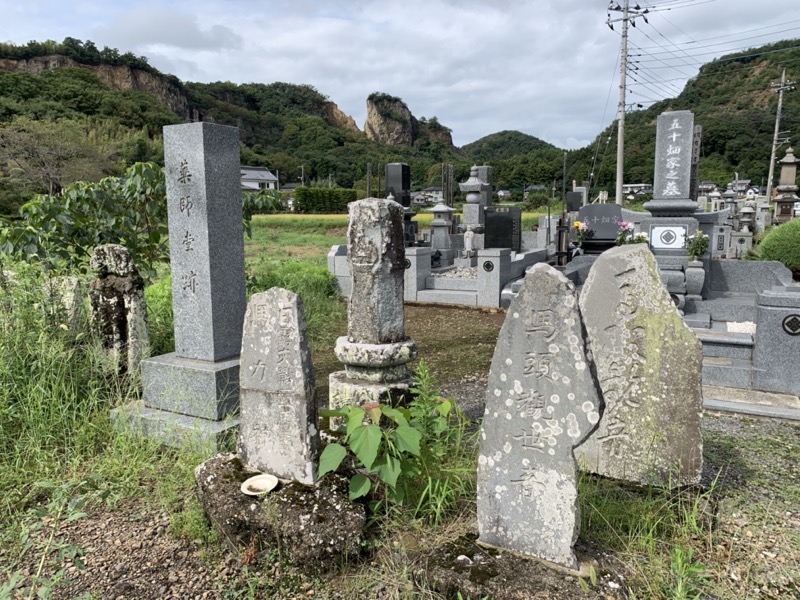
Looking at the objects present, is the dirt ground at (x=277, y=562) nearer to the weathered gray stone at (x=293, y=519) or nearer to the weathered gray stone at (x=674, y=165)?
the weathered gray stone at (x=293, y=519)

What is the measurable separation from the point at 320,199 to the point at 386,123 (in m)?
76.4

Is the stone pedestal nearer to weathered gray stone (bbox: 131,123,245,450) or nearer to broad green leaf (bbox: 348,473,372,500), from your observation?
broad green leaf (bbox: 348,473,372,500)

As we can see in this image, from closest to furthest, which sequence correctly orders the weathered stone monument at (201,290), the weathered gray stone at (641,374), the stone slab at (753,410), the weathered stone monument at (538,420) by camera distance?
the weathered stone monument at (538,420) < the weathered gray stone at (641,374) < the weathered stone monument at (201,290) < the stone slab at (753,410)

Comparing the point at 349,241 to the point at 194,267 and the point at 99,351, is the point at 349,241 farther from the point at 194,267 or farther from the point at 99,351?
the point at 99,351

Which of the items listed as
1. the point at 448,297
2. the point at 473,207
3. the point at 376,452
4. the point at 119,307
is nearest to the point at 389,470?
the point at 376,452

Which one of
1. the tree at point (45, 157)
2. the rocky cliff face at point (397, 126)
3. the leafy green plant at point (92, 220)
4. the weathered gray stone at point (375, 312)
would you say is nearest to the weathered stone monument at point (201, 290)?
the weathered gray stone at point (375, 312)

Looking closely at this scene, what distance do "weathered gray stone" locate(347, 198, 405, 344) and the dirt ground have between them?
1.46m

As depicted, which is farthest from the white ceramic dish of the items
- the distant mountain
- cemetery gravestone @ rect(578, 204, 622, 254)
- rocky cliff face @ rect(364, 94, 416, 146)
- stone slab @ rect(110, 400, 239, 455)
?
rocky cliff face @ rect(364, 94, 416, 146)

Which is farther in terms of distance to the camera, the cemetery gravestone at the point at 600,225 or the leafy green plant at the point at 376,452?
the cemetery gravestone at the point at 600,225

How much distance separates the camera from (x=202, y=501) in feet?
8.52

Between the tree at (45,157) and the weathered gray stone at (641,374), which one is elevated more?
the tree at (45,157)

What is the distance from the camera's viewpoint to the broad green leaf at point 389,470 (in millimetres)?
2309

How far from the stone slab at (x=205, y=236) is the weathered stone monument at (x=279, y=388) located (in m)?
1.19

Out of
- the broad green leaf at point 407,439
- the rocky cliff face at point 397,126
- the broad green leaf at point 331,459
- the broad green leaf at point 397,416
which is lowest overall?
the broad green leaf at point 331,459
